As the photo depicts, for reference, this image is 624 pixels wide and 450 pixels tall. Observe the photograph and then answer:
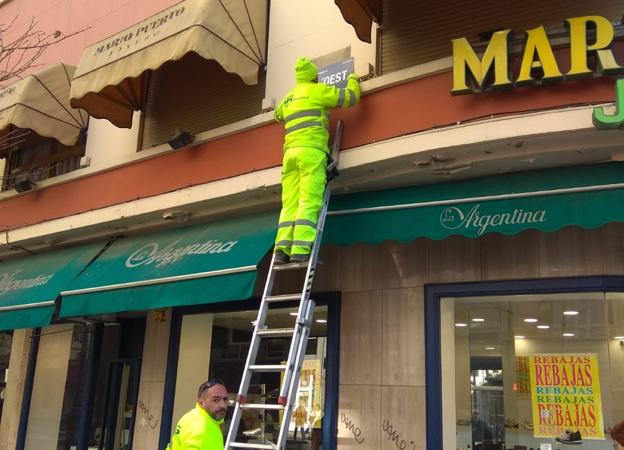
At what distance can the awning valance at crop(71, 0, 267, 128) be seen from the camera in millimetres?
7270

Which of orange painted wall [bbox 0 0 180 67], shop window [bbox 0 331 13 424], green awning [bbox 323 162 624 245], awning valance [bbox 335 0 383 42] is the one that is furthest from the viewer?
shop window [bbox 0 331 13 424]

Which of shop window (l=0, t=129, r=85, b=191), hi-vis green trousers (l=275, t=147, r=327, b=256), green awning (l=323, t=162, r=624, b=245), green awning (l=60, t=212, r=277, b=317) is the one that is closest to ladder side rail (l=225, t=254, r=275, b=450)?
hi-vis green trousers (l=275, t=147, r=327, b=256)

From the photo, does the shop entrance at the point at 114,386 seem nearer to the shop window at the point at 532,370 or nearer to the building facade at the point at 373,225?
the building facade at the point at 373,225

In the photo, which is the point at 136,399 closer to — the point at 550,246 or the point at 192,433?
the point at 192,433

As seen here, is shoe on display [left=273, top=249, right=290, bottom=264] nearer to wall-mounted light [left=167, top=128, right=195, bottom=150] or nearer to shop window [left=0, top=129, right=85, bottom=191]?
wall-mounted light [left=167, top=128, right=195, bottom=150]

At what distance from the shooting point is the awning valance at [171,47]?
7.27 meters

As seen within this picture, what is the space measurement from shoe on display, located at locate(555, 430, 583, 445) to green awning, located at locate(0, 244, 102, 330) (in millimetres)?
6093

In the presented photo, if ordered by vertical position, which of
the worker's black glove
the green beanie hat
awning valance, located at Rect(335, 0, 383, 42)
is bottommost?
the worker's black glove

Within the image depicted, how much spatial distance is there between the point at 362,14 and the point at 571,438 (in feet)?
15.3

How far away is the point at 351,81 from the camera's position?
6227mm

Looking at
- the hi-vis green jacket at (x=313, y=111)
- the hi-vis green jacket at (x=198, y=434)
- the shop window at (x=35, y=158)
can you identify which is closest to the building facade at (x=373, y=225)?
the hi-vis green jacket at (x=313, y=111)

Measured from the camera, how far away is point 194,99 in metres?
8.66

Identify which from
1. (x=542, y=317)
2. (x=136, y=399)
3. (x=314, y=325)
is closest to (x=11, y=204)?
(x=136, y=399)

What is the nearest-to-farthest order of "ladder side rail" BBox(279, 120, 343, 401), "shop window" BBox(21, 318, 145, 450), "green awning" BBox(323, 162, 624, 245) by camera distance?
"ladder side rail" BBox(279, 120, 343, 401), "green awning" BBox(323, 162, 624, 245), "shop window" BBox(21, 318, 145, 450)
